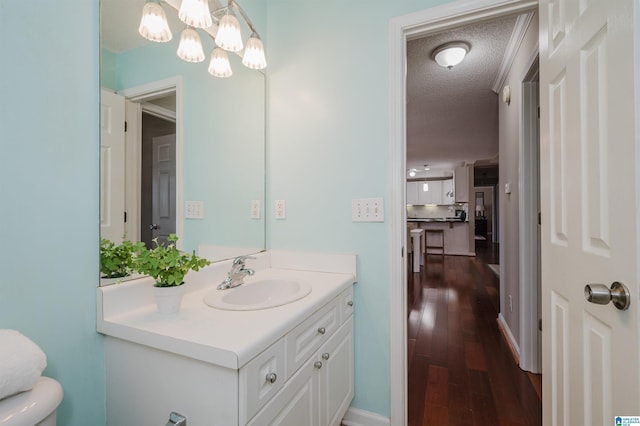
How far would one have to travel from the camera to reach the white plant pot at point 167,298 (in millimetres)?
926

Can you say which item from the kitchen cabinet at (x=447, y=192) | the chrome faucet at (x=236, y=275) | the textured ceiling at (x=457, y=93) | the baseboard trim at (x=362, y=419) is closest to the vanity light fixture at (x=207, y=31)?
the chrome faucet at (x=236, y=275)

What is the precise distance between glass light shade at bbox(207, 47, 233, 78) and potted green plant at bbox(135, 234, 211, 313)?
0.94 m

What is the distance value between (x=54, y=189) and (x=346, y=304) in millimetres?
Answer: 1178

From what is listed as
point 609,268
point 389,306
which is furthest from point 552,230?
point 389,306

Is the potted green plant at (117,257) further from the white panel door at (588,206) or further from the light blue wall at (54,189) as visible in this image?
the white panel door at (588,206)

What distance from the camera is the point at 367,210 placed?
145cm

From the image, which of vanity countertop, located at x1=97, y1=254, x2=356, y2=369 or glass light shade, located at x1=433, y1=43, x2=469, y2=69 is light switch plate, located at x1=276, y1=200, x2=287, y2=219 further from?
glass light shade, located at x1=433, y1=43, x2=469, y2=69

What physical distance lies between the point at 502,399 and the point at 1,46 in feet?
8.53

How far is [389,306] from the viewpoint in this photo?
1.42m

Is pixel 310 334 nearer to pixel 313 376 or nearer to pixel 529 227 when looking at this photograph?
pixel 313 376

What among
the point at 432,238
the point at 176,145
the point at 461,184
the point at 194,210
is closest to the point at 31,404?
the point at 194,210

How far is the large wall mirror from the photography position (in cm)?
99

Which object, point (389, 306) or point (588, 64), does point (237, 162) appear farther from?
point (588, 64)

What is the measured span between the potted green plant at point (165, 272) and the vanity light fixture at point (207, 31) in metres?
0.83
